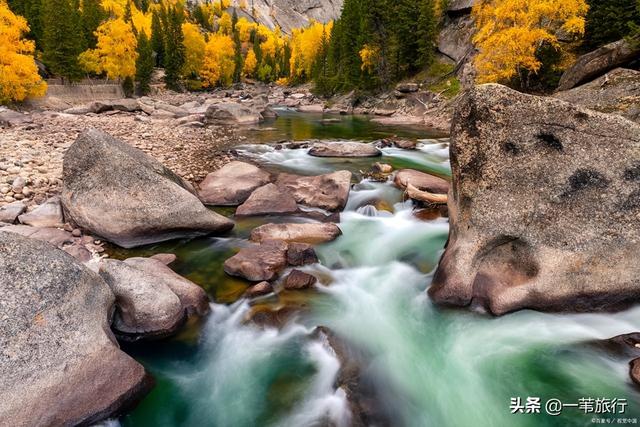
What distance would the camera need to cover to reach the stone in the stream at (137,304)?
638 centimetres

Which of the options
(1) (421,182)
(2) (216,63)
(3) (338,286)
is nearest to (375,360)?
(3) (338,286)

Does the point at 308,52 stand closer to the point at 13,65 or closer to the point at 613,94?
the point at 13,65

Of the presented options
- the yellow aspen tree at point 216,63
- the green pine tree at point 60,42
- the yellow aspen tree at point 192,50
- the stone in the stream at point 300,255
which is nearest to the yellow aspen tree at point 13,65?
the green pine tree at point 60,42

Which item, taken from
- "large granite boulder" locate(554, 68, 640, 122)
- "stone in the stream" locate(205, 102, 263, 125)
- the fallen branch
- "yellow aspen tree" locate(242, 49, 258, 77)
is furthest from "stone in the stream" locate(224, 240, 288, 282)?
"yellow aspen tree" locate(242, 49, 258, 77)

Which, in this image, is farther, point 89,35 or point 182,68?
point 182,68

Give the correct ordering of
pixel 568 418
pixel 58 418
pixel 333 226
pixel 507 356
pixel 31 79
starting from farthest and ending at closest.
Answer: pixel 31 79 → pixel 333 226 → pixel 507 356 → pixel 568 418 → pixel 58 418

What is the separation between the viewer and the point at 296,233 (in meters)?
10.1

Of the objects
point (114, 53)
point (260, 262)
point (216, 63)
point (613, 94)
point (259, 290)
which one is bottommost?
point (259, 290)

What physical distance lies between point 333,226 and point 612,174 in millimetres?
6622

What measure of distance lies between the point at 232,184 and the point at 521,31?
2263 centimetres

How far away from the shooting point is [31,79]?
107ft

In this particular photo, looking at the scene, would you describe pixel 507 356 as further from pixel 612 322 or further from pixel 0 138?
pixel 0 138

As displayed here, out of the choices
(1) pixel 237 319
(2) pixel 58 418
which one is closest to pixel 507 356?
(1) pixel 237 319

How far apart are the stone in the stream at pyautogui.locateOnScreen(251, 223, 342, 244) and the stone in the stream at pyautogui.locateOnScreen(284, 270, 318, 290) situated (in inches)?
71.3
